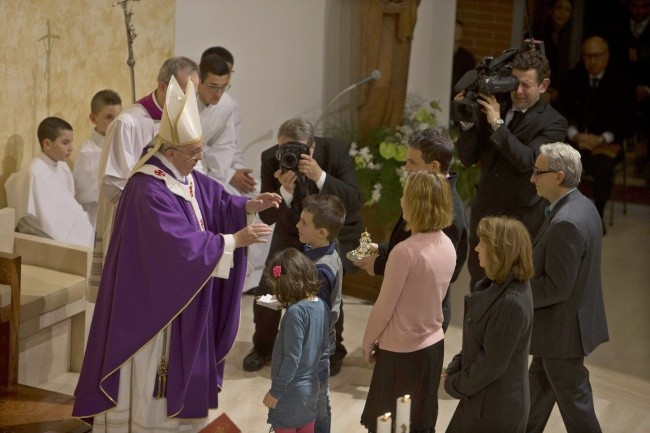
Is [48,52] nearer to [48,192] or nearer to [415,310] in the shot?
[48,192]

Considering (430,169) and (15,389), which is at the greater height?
(430,169)

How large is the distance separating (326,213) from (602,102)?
18.1ft

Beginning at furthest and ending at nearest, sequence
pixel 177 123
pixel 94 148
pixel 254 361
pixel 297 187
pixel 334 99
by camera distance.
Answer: pixel 334 99 < pixel 94 148 < pixel 254 361 < pixel 297 187 < pixel 177 123

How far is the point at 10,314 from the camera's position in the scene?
484 centimetres

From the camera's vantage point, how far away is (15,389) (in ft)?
15.9

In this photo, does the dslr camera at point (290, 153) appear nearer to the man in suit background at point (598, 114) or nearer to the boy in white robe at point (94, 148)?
the boy in white robe at point (94, 148)

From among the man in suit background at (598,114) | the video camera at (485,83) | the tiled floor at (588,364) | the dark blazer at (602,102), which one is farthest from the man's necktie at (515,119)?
the dark blazer at (602,102)

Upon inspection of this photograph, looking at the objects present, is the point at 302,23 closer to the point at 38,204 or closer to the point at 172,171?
the point at 38,204

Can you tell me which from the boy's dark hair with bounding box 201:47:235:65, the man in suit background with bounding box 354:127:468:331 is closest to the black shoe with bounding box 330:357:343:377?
the man in suit background with bounding box 354:127:468:331

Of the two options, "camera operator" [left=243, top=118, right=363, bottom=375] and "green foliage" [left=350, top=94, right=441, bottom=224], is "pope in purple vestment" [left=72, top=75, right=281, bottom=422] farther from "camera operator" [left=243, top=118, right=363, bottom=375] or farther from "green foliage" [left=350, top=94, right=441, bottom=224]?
"green foliage" [left=350, top=94, right=441, bottom=224]

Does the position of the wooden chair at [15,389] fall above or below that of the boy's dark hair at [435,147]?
below

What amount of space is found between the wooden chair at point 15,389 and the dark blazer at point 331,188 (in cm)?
124

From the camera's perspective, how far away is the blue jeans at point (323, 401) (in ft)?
13.6

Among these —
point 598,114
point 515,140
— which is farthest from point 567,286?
point 598,114
